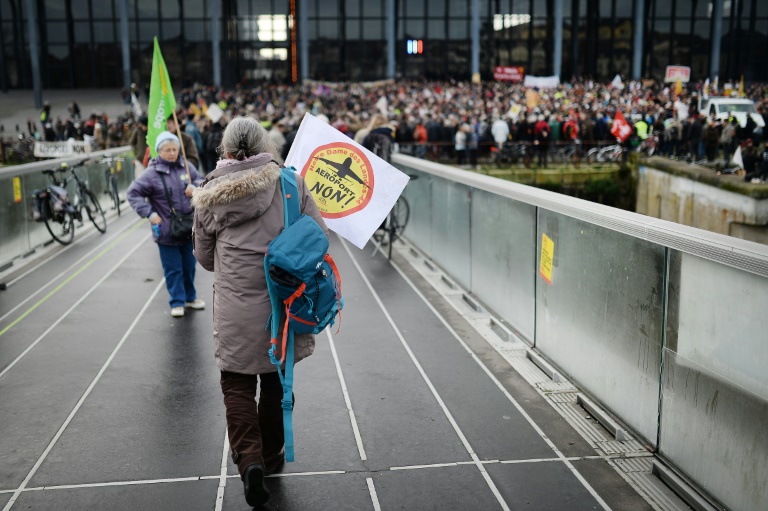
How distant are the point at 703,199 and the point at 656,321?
69.9 feet

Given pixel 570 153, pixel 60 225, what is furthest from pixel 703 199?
pixel 60 225

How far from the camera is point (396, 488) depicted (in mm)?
4402

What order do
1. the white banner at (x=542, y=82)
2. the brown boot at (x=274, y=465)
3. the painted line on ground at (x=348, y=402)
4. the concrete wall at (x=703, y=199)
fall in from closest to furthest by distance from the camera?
the brown boot at (x=274, y=465)
the painted line on ground at (x=348, y=402)
the concrete wall at (x=703, y=199)
the white banner at (x=542, y=82)

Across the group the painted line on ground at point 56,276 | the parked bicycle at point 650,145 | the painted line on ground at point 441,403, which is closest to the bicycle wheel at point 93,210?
the painted line on ground at point 56,276

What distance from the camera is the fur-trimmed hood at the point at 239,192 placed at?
4.04m

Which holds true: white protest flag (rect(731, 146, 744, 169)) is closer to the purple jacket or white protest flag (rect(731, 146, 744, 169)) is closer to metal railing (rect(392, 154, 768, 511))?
metal railing (rect(392, 154, 768, 511))

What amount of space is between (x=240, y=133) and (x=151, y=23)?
201 feet

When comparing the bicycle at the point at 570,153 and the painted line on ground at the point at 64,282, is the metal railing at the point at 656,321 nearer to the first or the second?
the painted line on ground at the point at 64,282

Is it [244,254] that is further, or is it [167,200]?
[167,200]

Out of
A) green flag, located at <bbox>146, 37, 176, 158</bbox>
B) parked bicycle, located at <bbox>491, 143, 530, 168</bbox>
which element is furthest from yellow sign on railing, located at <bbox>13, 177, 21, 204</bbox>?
parked bicycle, located at <bbox>491, 143, 530, 168</bbox>

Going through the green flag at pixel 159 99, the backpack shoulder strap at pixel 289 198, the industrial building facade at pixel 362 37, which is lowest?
the backpack shoulder strap at pixel 289 198

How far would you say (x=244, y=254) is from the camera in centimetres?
414

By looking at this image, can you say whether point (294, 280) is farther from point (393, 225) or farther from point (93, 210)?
point (93, 210)

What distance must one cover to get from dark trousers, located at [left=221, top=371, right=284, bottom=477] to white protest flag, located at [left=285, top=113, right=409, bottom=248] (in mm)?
1367
